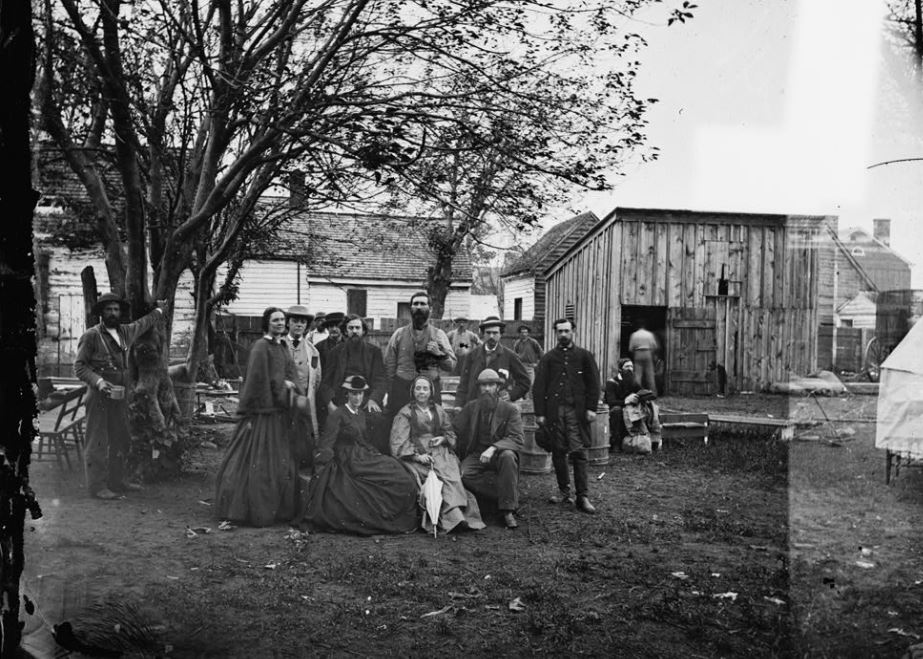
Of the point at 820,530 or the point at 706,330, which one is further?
the point at 706,330

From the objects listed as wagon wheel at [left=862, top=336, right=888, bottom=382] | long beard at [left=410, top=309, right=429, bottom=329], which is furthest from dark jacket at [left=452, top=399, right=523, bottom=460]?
wagon wheel at [left=862, top=336, right=888, bottom=382]

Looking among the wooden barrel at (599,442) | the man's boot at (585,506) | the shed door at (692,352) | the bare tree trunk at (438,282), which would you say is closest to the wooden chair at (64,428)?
the bare tree trunk at (438,282)

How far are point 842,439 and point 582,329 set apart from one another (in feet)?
19.7

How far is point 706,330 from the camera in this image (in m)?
16.7

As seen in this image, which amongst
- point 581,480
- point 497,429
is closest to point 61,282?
point 497,429

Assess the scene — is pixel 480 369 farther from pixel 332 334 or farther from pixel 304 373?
pixel 304 373

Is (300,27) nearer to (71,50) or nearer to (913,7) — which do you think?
(71,50)

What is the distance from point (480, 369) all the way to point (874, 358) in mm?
19746

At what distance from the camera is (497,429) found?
7.44 meters

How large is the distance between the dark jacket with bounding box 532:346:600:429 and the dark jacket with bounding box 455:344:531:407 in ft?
3.95

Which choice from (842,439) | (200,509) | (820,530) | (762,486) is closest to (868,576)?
(820,530)

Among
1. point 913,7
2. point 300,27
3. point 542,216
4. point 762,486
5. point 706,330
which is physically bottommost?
point 762,486

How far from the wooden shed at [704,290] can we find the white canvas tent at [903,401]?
6874mm

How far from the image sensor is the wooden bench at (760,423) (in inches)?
460
